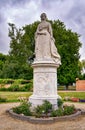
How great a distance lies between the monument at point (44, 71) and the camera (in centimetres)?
1148

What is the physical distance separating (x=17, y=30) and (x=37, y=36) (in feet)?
113

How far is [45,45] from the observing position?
1181 cm

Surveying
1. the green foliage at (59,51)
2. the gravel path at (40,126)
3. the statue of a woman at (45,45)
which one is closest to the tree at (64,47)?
the green foliage at (59,51)

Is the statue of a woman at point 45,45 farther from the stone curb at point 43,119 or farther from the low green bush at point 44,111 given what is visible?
the stone curb at point 43,119

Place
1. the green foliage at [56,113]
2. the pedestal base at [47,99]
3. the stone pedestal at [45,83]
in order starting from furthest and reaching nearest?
1. the stone pedestal at [45,83]
2. the pedestal base at [47,99]
3. the green foliage at [56,113]

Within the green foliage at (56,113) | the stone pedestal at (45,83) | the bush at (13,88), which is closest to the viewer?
the green foliage at (56,113)

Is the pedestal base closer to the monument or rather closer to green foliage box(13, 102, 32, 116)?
the monument

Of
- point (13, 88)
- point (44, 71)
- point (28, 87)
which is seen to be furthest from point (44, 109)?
point (13, 88)

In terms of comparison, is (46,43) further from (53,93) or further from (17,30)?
(17,30)

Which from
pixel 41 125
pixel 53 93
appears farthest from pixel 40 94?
pixel 41 125

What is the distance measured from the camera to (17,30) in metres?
45.9

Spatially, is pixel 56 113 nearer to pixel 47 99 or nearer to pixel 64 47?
pixel 47 99

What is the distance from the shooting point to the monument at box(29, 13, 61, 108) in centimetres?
1148

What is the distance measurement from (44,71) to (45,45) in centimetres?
118
